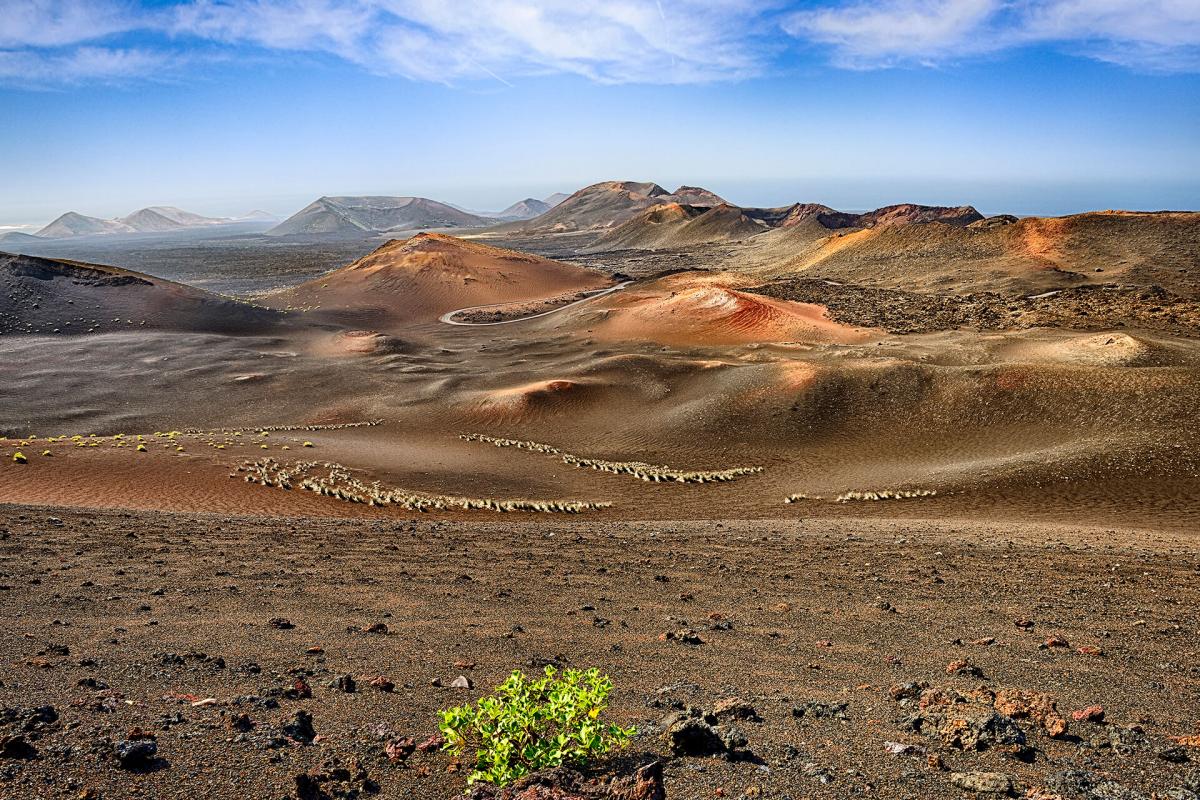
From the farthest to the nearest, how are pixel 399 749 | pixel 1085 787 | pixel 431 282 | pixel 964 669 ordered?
pixel 431 282, pixel 964 669, pixel 399 749, pixel 1085 787

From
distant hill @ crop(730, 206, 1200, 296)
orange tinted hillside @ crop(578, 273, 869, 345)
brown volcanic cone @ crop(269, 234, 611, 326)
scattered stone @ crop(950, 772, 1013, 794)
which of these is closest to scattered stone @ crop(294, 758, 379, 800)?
scattered stone @ crop(950, 772, 1013, 794)

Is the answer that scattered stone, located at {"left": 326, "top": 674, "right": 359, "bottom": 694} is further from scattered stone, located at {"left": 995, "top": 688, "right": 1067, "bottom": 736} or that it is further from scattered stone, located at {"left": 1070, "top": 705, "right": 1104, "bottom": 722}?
scattered stone, located at {"left": 1070, "top": 705, "right": 1104, "bottom": 722}

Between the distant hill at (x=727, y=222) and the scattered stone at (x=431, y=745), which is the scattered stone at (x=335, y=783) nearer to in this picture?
the scattered stone at (x=431, y=745)

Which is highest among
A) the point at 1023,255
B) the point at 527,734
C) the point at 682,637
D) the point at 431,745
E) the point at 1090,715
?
the point at 1023,255

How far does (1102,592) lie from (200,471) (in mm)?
17215

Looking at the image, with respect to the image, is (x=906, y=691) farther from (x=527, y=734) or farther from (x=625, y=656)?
(x=527, y=734)

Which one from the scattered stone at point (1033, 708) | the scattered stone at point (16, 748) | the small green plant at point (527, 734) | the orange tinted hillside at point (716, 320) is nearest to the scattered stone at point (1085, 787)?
the scattered stone at point (1033, 708)

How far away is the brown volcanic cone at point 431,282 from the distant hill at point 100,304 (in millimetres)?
8188

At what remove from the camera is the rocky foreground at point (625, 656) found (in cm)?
375

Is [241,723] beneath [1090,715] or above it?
above

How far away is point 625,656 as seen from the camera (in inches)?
238

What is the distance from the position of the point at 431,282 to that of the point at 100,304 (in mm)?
24163

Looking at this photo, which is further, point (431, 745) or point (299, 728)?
point (299, 728)

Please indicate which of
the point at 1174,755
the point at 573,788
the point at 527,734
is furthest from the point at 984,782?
the point at 527,734
